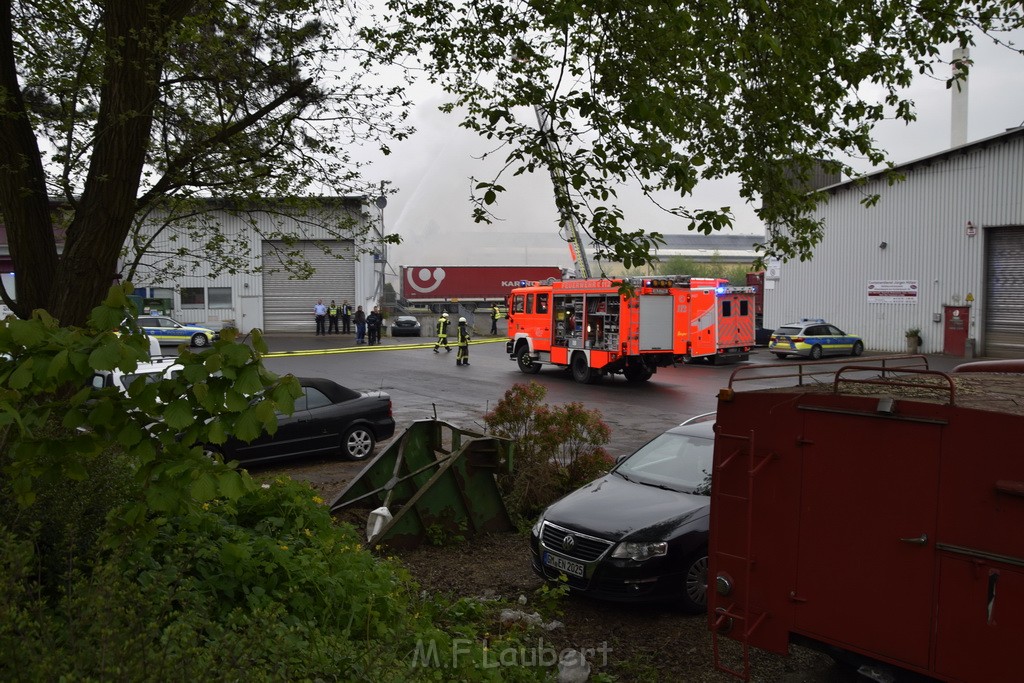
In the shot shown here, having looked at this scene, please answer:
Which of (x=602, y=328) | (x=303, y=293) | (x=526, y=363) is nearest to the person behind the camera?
(x=602, y=328)

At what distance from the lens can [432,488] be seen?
8023 mm

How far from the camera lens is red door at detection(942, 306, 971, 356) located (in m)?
33.0

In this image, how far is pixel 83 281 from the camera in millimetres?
6867

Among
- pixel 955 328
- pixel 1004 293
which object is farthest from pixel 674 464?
pixel 955 328

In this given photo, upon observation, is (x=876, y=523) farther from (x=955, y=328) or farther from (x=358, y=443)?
(x=955, y=328)

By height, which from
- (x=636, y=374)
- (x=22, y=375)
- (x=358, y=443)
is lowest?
(x=358, y=443)

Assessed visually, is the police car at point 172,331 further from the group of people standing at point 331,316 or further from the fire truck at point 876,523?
the fire truck at point 876,523

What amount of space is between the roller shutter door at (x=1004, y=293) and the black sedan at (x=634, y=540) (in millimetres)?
29751

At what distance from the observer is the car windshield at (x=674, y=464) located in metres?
7.41

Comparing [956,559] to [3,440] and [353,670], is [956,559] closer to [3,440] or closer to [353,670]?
[353,670]

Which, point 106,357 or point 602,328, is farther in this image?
point 602,328

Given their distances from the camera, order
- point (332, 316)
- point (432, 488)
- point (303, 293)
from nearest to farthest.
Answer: point (432, 488) → point (332, 316) → point (303, 293)

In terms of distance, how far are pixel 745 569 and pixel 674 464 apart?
8.81 feet

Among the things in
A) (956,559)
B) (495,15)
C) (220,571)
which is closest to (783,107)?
(495,15)
